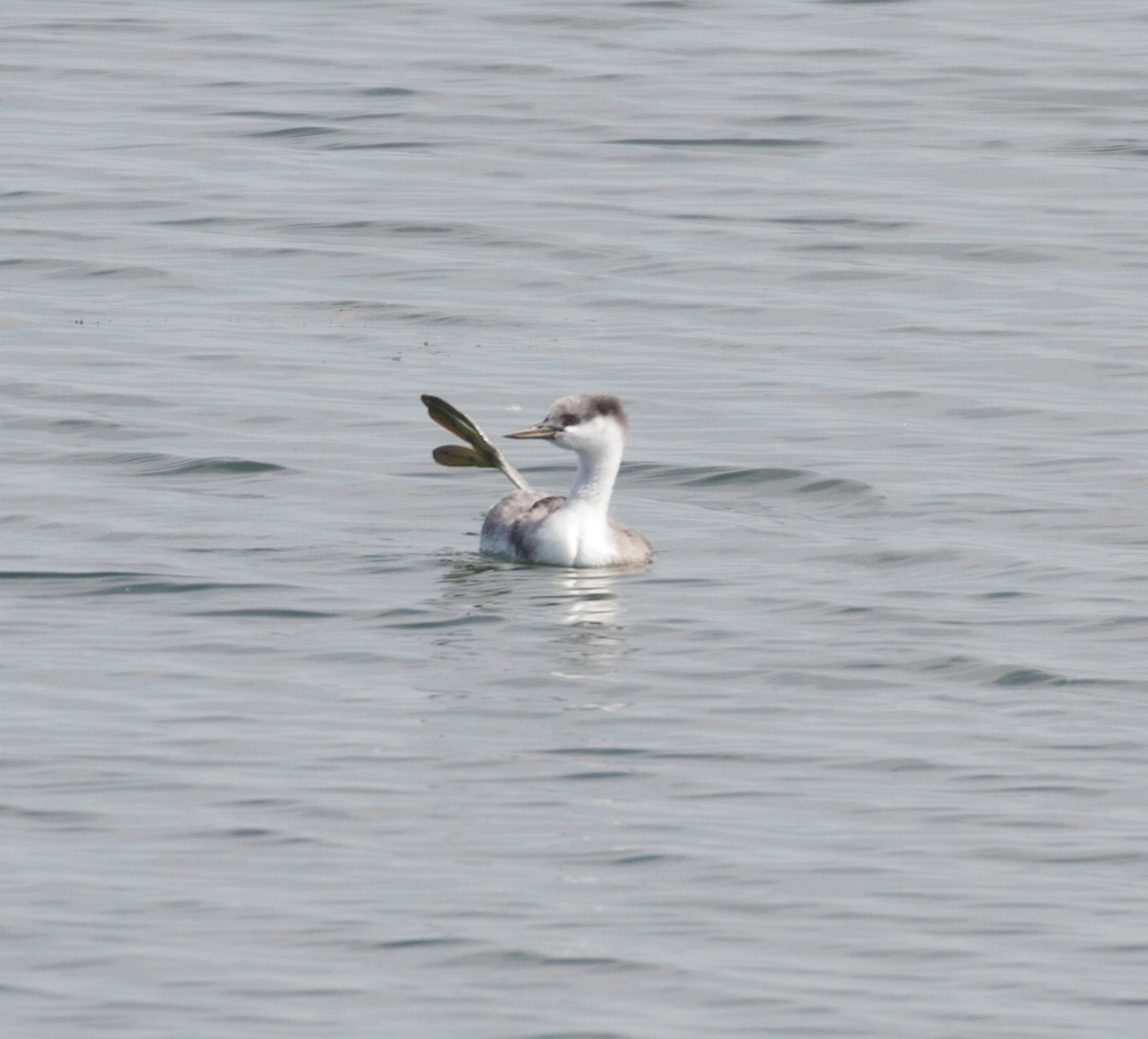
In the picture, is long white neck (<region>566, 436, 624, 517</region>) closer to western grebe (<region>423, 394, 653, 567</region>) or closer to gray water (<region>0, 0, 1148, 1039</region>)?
western grebe (<region>423, 394, 653, 567</region>)

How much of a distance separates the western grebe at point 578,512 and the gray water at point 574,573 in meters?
0.18

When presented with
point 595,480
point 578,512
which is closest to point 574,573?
point 578,512

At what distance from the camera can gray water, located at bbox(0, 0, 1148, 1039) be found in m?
8.00

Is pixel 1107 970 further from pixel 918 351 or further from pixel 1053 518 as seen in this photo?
pixel 918 351

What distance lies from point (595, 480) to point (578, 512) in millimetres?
201

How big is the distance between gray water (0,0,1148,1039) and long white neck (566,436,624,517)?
389 millimetres

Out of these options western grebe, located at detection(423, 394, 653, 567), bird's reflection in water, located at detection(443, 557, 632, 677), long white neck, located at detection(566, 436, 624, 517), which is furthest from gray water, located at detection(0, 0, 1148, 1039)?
long white neck, located at detection(566, 436, 624, 517)

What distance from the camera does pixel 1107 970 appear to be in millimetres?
7910

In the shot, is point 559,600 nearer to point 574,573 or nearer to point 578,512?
point 574,573

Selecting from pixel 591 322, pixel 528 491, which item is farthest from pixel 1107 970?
pixel 591 322

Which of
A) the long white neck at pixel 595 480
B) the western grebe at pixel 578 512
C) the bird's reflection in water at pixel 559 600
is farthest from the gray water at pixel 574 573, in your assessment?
the long white neck at pixel 595 480

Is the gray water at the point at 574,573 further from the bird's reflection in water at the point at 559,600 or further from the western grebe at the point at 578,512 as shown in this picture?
the western grebe at the point at 578,512

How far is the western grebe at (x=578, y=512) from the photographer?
13.0m

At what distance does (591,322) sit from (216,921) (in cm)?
1131
